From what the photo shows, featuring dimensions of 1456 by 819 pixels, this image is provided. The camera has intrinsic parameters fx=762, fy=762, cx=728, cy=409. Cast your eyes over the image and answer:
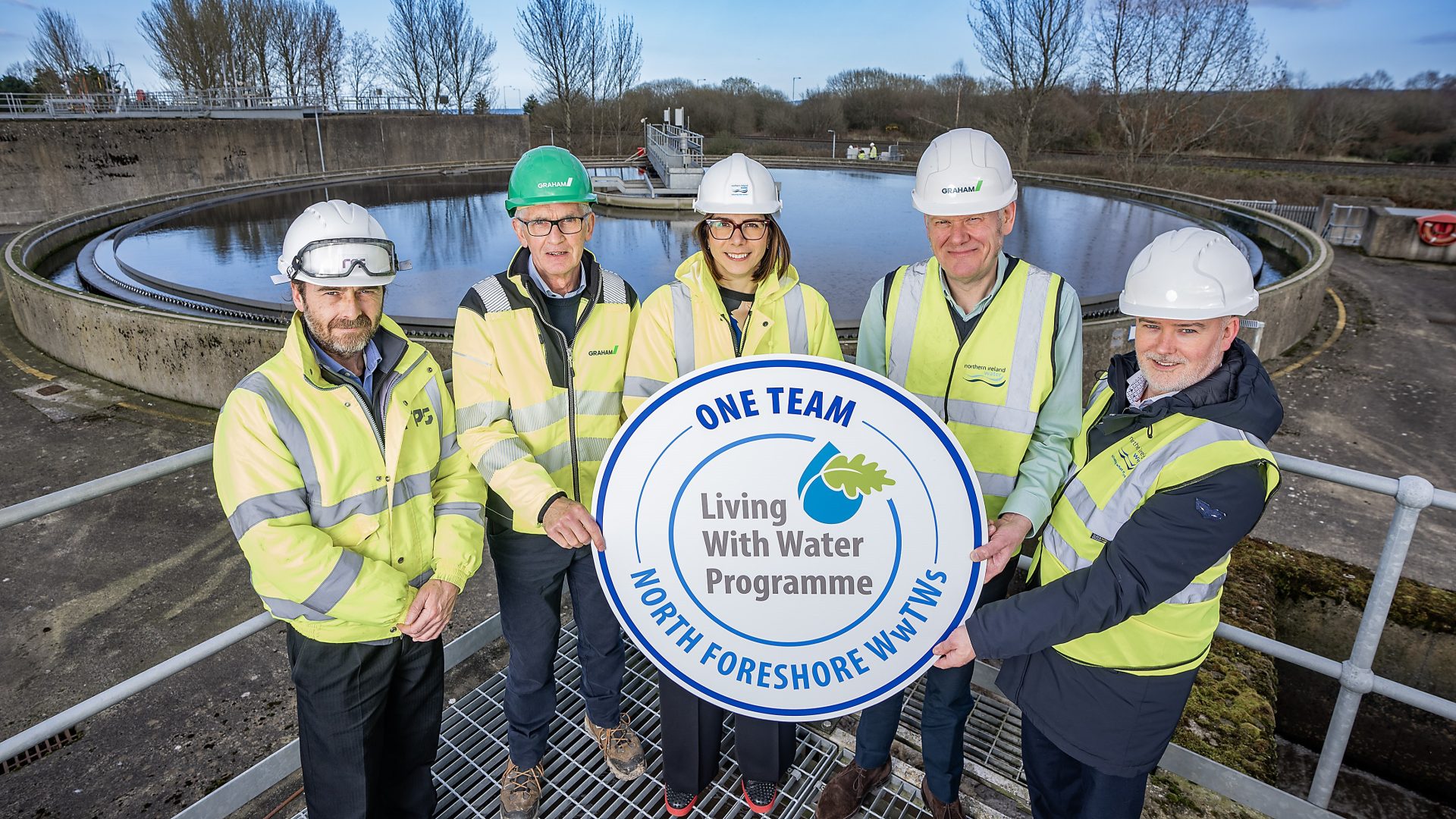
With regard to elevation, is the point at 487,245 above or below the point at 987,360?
below

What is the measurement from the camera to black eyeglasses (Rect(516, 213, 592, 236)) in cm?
239

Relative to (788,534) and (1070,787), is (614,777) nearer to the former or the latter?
(788,534)

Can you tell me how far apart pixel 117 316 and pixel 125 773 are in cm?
654

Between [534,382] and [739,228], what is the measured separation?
0.80m

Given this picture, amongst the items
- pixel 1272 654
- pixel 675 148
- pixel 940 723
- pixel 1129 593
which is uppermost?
pixel 675 148

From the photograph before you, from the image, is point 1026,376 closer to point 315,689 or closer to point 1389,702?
point 315,689

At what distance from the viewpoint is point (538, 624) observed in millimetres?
2594

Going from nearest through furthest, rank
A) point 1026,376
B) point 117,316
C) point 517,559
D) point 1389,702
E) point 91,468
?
1. point 1026,376
2. point 517,559
3. point 1389,702
4. point 91,468
5. point 117,316

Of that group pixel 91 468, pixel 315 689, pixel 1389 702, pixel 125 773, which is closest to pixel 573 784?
pixel 315 689

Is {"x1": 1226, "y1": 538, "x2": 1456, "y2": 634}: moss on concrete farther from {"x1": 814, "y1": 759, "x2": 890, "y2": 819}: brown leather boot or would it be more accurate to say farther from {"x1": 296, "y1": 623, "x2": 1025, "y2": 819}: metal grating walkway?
{"x1": 814, "y1": 759, "x2": 890, "y2": 819}: brown leather boot

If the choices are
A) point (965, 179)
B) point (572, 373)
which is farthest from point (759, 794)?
point (965, 179)

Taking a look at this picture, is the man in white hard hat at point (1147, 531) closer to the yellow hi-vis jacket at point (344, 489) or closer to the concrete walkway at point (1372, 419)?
the yellow hi-vis jacket at point (344, 489)

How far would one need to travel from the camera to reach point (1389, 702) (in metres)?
4.43

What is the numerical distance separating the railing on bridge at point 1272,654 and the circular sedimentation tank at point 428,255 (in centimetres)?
499
